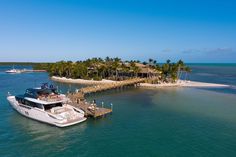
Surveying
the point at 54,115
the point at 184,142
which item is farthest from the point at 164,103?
the point at 54,115

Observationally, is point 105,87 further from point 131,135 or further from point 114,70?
point 131,135

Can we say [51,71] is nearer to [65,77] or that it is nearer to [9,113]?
[65,77]

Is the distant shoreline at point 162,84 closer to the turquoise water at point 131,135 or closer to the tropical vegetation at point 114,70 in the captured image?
the tropical vegetation at point 114,70

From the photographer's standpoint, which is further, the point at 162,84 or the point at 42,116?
the point at 162,84

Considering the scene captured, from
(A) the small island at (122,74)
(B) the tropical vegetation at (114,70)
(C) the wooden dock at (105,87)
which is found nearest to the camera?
(C) the wooden dock at (105,87)

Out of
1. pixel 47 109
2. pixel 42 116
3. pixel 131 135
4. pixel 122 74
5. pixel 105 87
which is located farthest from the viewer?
pixel 122 74

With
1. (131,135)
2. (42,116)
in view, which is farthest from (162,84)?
(42,116)

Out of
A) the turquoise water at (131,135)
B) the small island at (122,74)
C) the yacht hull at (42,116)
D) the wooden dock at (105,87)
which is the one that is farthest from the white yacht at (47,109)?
the small island at (122,74)

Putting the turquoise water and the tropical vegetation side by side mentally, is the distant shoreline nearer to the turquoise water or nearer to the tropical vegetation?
the tropical vegetation
